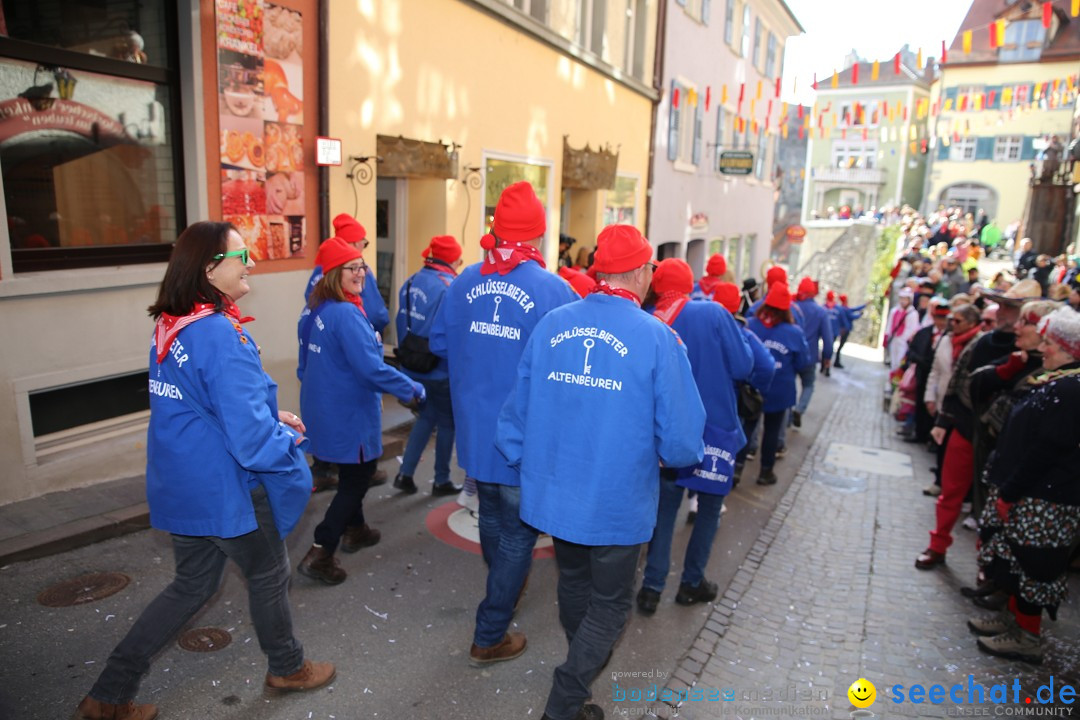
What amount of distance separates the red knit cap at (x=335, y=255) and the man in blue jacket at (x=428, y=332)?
1.12 metres

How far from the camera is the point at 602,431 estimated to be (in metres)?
2.85

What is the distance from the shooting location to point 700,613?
4.48 metres

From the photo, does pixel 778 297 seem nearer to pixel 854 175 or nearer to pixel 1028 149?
pixel 1028 149

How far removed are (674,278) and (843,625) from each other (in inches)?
93.5

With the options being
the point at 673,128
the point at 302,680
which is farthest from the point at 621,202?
the point at 302,680

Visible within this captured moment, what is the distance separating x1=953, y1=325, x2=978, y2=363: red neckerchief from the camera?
21.4ft

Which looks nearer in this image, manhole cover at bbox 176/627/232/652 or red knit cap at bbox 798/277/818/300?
manhole cover at bbox 176/627/232/652

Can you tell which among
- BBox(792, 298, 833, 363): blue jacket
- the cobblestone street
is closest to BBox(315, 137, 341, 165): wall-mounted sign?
the cobblestone street

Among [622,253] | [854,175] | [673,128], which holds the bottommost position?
[622,253]

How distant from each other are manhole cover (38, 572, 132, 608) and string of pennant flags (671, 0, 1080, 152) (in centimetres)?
1242

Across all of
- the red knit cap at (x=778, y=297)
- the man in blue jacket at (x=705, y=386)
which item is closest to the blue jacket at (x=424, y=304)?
the man in blue jacket at (x=705, y=386)

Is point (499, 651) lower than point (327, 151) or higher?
lower

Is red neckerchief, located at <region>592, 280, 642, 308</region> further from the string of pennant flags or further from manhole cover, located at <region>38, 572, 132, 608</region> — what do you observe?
the string of pennant flags

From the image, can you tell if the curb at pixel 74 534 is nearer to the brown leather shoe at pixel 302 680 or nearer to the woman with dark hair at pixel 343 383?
the woman with dark hair at pixel 343 383
